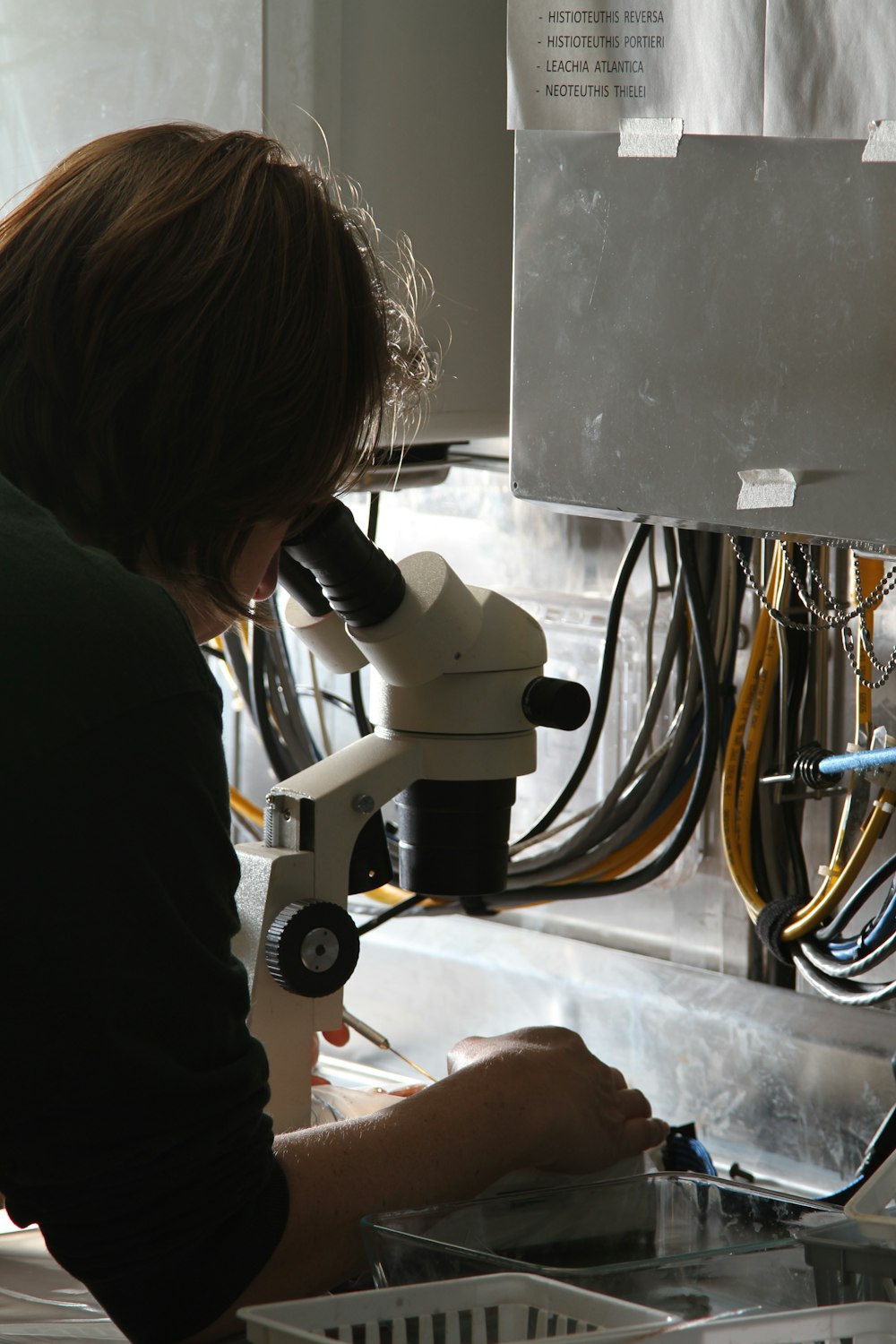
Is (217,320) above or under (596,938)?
above

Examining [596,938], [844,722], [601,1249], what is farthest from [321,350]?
[596,938]

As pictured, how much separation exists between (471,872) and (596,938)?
0.58 metres

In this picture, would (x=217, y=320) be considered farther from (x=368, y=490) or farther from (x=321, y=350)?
(x=368, y=490)

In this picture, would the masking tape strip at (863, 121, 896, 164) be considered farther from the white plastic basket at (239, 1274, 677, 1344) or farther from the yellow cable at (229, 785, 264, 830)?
the yellow cable at (229, 785, 264, 830)

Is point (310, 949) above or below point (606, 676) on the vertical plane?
below

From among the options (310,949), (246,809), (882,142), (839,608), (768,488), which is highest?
(882,142)

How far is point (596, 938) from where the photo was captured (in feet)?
5.90

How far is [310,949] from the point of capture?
1.14 meters

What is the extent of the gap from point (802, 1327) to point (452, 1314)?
20cm

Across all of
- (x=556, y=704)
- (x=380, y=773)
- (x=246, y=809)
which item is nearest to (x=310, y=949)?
(x=380, y=773)

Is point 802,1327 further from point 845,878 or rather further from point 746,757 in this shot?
point 746,757

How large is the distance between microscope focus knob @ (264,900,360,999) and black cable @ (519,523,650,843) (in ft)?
1.78

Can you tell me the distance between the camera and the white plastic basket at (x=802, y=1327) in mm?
782

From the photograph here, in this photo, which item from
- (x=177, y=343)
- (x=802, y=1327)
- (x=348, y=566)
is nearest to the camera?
(x=802, y=1327)
